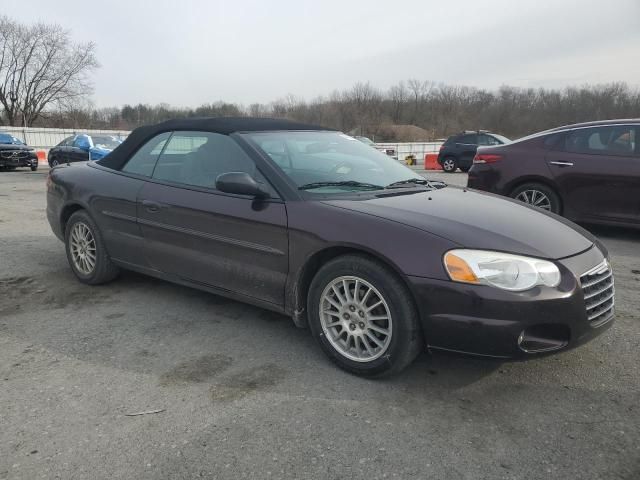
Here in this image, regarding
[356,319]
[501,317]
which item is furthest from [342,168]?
[501,317]

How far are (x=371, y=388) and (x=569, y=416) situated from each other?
3.25ft

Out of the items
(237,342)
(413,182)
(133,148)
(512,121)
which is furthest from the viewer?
(512,121)

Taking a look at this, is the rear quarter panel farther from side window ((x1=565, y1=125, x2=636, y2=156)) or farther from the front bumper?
side window ((x1=565, y1=125, x2=636, y2=156))

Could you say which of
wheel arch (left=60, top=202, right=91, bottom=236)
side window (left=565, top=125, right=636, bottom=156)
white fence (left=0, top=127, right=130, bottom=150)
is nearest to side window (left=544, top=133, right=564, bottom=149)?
side window (left=565, top=125, right=636, bottom=156)

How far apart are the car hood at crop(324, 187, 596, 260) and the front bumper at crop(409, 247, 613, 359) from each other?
221 millimetres

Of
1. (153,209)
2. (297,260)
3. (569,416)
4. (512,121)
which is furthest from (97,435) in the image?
(512,121)

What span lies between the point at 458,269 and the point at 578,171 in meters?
4.68

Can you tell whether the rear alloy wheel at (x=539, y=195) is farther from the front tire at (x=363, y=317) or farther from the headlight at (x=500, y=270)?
the front tire at (x=363, y=317)

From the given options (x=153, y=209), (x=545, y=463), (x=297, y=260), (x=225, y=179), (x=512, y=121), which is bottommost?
(x=545, y=463)

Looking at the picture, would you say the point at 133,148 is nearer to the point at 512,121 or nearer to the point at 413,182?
the point at 413,182

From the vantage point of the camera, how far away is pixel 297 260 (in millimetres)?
3178

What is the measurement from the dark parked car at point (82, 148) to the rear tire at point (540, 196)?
1335cm

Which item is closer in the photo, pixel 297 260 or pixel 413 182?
pixel 297 260

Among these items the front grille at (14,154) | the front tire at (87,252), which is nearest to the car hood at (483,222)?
the front tire at (87,252)
